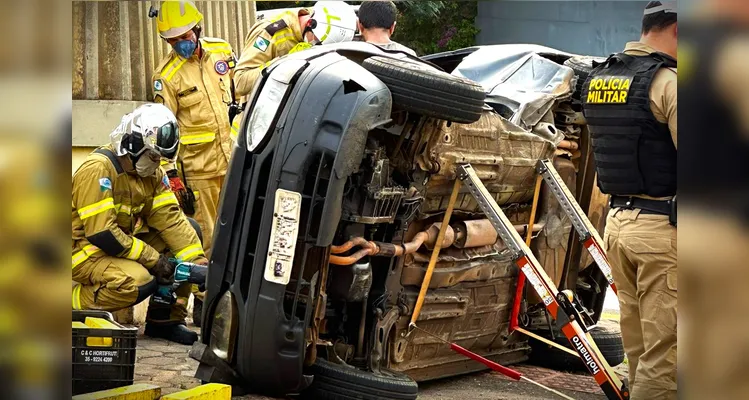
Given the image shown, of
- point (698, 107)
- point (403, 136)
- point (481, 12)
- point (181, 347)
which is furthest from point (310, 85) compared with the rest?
point (481, 12)

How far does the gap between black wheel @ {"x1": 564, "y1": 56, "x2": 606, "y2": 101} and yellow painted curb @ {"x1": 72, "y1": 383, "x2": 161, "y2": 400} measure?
10.5 ft

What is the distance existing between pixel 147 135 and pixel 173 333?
1305 mm

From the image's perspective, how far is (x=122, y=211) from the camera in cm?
650

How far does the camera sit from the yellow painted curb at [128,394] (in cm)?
480

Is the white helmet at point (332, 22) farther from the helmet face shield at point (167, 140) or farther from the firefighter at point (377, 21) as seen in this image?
the helmet face shield at point (167, 140)

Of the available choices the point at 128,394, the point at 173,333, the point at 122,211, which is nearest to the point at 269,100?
the point at 128,394

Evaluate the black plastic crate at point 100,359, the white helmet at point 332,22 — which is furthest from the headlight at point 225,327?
the white helmet at point 332,22

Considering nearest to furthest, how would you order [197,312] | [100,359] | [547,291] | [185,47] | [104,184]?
[100,359]
[547,291]
[104,184]
[197,312]
[185,47]

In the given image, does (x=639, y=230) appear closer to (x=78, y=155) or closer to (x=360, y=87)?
(x=360, y=87)

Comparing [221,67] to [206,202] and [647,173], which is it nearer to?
[206,202]

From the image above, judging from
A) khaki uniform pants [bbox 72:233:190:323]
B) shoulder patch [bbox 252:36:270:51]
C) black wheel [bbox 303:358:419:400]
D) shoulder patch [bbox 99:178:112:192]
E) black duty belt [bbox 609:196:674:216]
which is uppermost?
shoulder patch [bbox 252:36:270:51]

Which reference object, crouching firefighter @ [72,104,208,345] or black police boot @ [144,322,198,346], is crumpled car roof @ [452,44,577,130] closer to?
crouching firefighter @ [72,104,208,345]

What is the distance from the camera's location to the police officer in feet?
15.6

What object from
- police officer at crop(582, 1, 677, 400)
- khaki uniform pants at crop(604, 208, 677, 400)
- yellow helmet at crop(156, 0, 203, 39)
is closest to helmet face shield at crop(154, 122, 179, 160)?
yellow helmet at crop(156, 0, 203, 39)
